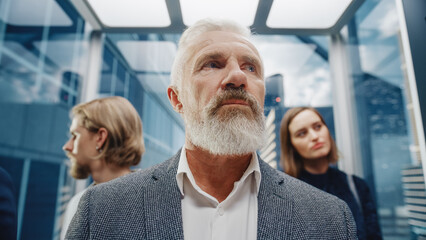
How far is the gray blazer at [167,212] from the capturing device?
794mm

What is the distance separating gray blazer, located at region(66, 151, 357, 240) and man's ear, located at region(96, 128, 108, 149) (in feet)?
2.25

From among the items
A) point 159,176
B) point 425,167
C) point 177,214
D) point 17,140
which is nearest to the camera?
Result: point 177,214

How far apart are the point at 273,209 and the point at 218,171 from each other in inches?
9.2

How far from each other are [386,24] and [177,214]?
1.89 m

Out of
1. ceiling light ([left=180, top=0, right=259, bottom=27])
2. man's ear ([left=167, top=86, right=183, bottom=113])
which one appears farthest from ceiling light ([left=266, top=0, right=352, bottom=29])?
man's ear ([left=167, top=86, right=183, bottom=113])

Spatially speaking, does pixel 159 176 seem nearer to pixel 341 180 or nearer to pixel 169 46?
pixel 341 180

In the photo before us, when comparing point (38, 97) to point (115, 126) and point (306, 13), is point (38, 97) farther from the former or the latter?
point (306, 13)

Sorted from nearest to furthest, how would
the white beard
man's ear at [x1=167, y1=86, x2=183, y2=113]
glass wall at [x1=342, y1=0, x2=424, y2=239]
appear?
the white beard < man's ear at [x1=167, y1=86, x2=183, y2=113] < glass wall at [x1=342, y1=0, x2=424, y2=239]

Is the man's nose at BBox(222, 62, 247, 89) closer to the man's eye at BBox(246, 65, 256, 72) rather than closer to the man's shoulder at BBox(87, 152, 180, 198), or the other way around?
the man's eye at BBox(246, 65, 256, 72)

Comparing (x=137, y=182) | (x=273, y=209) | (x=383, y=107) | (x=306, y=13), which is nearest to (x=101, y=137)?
(x=137, y=182)

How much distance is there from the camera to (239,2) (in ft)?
5.82

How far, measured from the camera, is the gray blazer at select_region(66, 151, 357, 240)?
79 centimetres

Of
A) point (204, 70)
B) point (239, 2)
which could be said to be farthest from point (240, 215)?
point (239, 2)

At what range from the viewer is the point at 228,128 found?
90 centimetres
